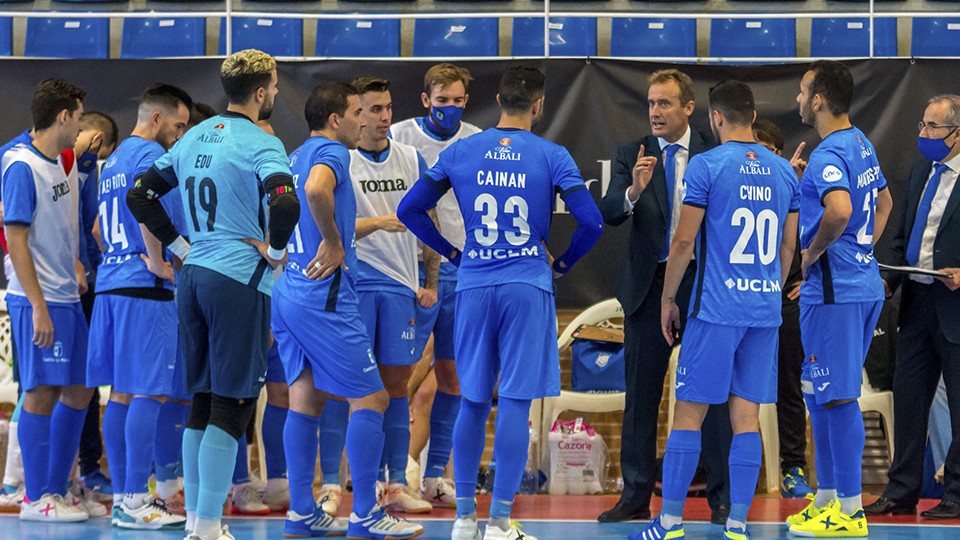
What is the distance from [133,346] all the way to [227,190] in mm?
1480

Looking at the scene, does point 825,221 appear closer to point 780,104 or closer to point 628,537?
point 628,537

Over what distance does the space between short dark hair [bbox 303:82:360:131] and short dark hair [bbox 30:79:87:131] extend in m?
1.56

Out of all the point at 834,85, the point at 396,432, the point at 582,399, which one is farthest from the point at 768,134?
the point at 396,432

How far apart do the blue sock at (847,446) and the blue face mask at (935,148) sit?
1.80 meters

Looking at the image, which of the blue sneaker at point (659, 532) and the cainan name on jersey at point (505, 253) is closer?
the cainan name on jersey at point (505, 253)

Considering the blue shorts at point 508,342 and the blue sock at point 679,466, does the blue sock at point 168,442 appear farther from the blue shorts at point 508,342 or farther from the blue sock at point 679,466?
the blue sock at point 679,466

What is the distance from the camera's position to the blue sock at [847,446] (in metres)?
6.43

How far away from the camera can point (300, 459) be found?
6203 millimetres

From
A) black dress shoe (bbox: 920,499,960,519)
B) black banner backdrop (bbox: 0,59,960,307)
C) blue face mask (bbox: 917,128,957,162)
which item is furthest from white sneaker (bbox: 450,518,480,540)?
blue face mask (bbox: 917,128,957,162)

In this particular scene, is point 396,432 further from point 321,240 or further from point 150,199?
point 150,199

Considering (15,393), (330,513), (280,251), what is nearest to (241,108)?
(280,251)

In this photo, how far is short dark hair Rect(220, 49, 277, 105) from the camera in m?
5.70

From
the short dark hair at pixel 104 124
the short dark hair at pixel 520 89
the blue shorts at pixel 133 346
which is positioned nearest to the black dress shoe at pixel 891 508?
the short dark hair at pixel 520 89

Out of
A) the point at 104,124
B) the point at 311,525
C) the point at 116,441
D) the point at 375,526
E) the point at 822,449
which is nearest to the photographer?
the point at 375,526
